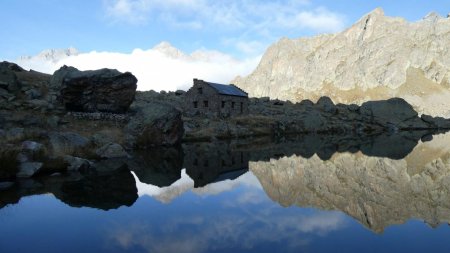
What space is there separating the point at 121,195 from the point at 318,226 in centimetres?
926

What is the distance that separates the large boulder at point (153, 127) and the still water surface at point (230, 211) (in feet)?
35.1

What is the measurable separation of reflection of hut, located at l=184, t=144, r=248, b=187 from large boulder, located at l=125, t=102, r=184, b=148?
3543mm

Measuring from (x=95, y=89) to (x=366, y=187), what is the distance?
31122 millimetres

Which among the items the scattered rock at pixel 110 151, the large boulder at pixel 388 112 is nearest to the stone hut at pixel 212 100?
the scattered rock at pixel 110 151

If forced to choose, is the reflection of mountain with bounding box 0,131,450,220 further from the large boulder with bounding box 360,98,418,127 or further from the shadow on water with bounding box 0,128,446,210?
the large boulder with bounding box 360,98,418,127

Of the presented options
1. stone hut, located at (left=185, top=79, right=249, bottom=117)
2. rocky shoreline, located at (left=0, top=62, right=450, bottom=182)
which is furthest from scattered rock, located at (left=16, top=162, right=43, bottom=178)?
stone hut, located at (left=185, top=79, right=249, bottom=117)

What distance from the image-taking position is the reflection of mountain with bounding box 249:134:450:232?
46.5ft

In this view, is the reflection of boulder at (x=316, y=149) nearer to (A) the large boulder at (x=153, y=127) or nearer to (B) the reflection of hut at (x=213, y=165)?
(B) the reflection of hut at (x=213, y=165)

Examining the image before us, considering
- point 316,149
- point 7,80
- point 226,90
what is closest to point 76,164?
point 7,80

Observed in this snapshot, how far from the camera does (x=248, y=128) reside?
2339 inches

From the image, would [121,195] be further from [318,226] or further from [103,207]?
[318,226]

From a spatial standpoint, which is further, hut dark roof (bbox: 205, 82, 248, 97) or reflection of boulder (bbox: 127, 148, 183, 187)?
hut dark roof (bbox: 205, 82, 248, 97)

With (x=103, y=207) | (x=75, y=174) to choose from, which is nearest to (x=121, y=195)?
(x=103, y=207)

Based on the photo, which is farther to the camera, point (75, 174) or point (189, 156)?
point (189, 156)
